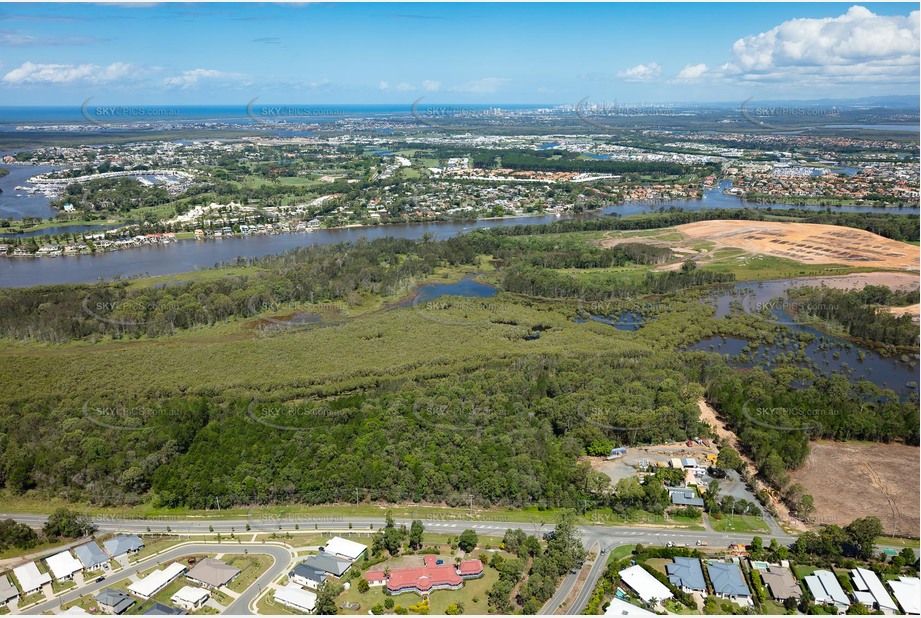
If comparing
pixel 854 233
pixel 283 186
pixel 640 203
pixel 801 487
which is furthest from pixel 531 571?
pixel 283 186

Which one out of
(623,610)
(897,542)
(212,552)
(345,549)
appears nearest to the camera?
(623,610)

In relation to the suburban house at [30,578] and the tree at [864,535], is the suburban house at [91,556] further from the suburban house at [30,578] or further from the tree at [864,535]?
the tree at [864,535]

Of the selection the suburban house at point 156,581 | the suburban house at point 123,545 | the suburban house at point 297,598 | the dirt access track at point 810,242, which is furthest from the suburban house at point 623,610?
the dirt access track at point 810,242

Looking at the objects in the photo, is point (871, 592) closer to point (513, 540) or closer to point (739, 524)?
point (739, 524)

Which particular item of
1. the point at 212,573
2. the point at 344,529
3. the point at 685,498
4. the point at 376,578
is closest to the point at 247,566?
the point at 212,573

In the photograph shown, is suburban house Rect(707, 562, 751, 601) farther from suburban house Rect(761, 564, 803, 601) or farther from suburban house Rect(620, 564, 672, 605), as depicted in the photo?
suburban house Rect(620, 564, 672, 605)

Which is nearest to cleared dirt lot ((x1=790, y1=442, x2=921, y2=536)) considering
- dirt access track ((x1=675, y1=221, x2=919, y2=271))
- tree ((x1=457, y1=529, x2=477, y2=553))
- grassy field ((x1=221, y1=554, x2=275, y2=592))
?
tree ((x1=457, y1=529, x2=477, y2=553))
